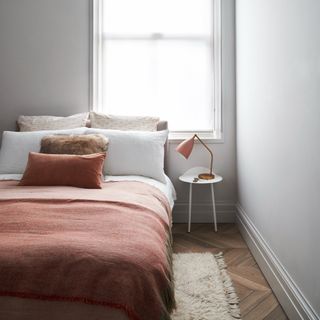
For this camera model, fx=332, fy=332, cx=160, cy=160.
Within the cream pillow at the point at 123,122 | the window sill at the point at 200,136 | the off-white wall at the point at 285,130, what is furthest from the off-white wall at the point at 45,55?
the off-white wall at the point at 285,130

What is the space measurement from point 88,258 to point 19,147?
Answer: 1849 mm

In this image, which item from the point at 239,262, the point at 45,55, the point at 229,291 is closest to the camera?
the point at 229,291

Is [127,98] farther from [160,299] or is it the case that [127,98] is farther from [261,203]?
[160,299]

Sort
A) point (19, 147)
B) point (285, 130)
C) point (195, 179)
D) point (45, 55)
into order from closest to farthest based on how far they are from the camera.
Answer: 1. point (285, 130)
2. point (19, 147)
3. point (195, 179)
4. point (45, 55)

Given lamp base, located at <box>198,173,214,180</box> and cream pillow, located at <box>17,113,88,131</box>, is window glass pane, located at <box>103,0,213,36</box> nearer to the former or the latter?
cream pillow, located at <box>17,113,88,131</box>

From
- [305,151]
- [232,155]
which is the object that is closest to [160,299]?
[305,151]

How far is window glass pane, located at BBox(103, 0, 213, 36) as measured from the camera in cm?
321

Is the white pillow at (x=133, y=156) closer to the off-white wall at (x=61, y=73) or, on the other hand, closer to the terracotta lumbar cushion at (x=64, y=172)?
the terracotta lumbar cushion at (x=64, y=172)

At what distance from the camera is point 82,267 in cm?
104

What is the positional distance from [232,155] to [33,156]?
5.99ft

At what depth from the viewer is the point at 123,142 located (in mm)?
2605

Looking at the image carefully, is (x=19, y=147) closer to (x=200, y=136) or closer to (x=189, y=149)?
(x=189, y=149)

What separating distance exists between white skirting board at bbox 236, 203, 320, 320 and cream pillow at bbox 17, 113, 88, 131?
1.66m

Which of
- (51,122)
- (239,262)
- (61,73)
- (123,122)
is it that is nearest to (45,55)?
(61,73)
